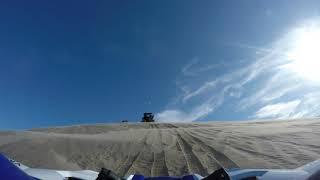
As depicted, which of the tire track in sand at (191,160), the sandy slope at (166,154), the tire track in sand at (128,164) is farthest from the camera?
the sandy slope at (166,154)

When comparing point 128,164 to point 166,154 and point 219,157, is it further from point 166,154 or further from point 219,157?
point 219,157

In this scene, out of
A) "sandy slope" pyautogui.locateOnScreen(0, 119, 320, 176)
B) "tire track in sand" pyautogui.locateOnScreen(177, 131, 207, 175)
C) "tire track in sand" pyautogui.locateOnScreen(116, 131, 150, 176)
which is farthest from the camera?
"sandy slope" pyautogui.locateOnScreen(0, 119, 320, 176)

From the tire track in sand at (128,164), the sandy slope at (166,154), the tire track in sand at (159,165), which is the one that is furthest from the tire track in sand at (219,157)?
the tire track in sand at (128,164)

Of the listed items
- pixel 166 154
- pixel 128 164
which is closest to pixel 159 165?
pixel 128 164

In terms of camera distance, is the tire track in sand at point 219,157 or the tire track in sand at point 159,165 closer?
the tire track in sand at point 159,165

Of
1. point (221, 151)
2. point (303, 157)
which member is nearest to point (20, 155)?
point (221, 151)

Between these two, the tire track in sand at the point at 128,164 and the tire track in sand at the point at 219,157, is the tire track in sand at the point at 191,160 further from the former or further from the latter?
the tire track in sand at the point at 128,164

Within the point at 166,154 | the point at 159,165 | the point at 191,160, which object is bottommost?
the point at 159,165

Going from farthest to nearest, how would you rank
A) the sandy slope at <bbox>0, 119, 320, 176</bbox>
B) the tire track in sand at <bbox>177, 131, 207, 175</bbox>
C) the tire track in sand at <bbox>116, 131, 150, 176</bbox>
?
the sandy slope at <bbox>0, 119, 320, 176</bbox> → the tire track in sand at <bbox>116, 131, 150, 176</bbox> → the tire track in sand at <bbox>177, 131, 207, 175</bbox>

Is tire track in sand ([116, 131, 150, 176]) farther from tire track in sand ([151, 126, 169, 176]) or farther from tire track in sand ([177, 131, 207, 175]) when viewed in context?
tire track in sand ([177, 131, 207, 175])

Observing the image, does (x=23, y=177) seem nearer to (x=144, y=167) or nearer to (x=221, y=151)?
(x=144, y=167)

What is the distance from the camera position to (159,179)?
191 inches

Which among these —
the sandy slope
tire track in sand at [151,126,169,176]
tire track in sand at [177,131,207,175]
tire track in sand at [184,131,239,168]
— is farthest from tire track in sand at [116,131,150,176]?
tire track in sand at [184,131,239,168]

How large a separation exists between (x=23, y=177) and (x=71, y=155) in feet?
32.1
